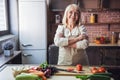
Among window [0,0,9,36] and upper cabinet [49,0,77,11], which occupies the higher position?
upper cabinet [49,0,77,11]

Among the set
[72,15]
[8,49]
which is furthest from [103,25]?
[72,15]

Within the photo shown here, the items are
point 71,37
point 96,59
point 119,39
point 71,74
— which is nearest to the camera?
point 71,74

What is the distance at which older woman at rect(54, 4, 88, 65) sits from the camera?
7.66ft

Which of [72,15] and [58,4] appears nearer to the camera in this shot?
[72,15]

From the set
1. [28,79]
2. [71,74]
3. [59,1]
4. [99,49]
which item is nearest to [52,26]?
[59,1]

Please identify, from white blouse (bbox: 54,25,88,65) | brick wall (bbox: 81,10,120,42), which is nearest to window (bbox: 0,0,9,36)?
brick wall (bbox: 81,10,120,42)

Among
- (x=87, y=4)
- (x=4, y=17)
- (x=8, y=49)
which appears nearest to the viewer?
(x=8, y=49)

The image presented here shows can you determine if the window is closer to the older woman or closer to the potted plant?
the potted plant

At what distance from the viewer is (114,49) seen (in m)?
4.41

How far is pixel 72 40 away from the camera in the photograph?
233 cm

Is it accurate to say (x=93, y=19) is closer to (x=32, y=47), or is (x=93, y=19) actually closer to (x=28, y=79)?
(x=32, y=47)

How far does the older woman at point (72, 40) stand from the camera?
91.9 inches

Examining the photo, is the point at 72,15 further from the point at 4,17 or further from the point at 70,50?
the point at 4,17

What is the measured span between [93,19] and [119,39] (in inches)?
31.3
